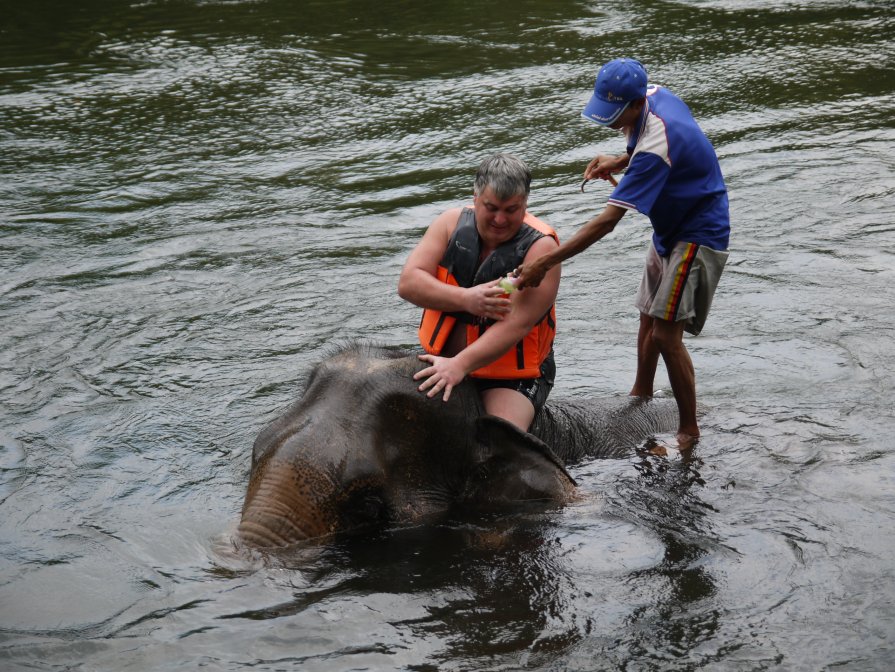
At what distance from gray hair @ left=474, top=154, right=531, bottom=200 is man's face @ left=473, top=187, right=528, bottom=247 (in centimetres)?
2

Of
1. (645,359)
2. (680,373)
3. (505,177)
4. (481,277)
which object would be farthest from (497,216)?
(645,359)

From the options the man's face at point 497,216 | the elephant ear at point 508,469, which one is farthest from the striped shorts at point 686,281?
the elephant ear at point 508,469

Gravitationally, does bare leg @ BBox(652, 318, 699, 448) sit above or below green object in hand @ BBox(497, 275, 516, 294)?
below

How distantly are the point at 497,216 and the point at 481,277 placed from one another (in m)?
0.34

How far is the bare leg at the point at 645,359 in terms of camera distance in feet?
23.5

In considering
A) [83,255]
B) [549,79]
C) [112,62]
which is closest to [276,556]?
[83,255]

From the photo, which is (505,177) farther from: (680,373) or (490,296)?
(680,373)

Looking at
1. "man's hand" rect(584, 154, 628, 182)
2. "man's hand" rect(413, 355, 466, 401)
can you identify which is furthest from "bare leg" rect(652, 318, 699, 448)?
"man's hand" rect(413, 355, 466, 401)

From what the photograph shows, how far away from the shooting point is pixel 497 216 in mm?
5312

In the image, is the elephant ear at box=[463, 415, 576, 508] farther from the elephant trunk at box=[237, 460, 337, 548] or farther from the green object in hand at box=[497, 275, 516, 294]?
the elephant trunk at box=[237, 460, 337, 548]

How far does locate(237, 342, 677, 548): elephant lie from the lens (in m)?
4.54

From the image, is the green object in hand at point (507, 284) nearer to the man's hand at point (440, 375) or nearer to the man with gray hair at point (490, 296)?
the man with gray hair at point (490, 296)

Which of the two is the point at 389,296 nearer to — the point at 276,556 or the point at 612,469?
the point at 612,469

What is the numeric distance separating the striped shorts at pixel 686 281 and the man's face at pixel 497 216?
58.1 inches
